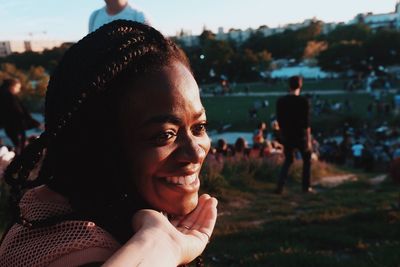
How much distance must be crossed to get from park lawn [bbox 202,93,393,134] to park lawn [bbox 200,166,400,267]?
1730 centimetres

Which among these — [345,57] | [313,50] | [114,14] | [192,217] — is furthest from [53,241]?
[313,50]

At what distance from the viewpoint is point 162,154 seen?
46.1 inches

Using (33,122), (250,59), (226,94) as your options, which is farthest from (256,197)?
(250,59)

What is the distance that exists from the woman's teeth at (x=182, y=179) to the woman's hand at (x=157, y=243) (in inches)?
4.0

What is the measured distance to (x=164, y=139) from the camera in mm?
1165

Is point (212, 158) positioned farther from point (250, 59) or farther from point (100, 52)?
point (250, 59)

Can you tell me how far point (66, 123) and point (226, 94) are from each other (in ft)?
177

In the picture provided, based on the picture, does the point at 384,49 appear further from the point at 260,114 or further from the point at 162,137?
the point at 162,137

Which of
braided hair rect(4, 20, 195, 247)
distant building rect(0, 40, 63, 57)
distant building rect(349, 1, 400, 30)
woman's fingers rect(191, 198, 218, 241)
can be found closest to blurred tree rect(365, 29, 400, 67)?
woman's fingers rect(191, 198, 218, 241)

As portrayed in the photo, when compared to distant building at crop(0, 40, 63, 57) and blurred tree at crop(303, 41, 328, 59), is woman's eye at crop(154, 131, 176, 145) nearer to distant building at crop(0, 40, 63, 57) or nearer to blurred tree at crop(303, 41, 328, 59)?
blurred tree at crop(303, 41, 328, 59)

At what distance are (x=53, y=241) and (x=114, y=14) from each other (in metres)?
2.70

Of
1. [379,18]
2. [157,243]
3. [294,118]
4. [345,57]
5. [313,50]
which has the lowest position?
[379,18]

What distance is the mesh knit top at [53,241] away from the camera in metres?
0.96

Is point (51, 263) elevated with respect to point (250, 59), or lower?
elevated
